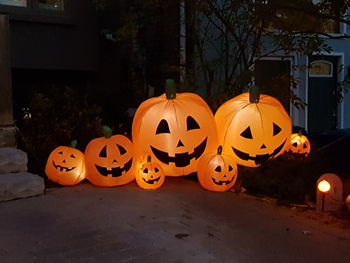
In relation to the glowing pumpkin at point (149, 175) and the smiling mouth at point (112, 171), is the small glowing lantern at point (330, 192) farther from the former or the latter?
the smiling mouth at point (112, 171)

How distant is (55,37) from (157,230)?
5.15m

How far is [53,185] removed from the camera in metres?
5.56

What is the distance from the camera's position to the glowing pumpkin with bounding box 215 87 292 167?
563cm

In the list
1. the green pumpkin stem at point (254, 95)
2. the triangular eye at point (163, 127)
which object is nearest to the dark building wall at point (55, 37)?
the triangular eye at point (163, 127)

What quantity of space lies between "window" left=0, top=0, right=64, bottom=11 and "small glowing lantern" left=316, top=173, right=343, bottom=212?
5607mm

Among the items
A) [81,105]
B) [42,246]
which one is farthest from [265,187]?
[81,105]

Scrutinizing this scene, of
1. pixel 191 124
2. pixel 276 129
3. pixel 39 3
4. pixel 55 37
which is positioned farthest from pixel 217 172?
pixel 39 3

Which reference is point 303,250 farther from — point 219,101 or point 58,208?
point 219,101

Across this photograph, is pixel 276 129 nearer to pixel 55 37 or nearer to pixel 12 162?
pixel 12 162

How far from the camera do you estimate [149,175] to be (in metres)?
5.31

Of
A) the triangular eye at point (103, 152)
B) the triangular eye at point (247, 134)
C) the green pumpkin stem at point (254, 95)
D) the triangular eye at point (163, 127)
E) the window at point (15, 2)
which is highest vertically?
the window at point (15, 2)

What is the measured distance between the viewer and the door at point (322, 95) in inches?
437

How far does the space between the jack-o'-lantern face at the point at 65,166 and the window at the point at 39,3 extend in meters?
3.50

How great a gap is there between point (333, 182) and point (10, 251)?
301cm
